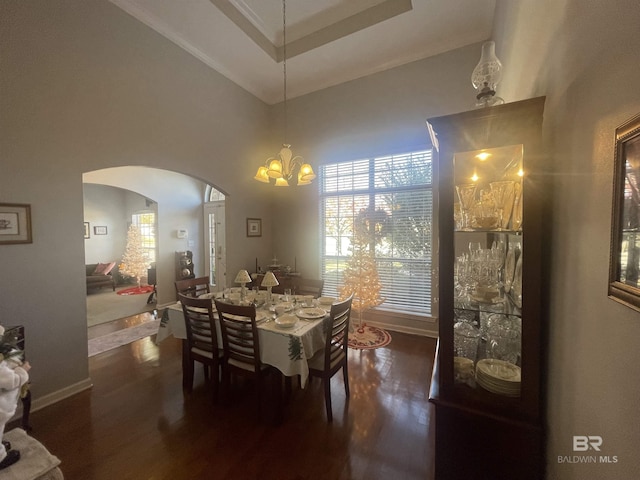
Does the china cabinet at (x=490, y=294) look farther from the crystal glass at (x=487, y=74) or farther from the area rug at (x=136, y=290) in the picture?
the area rug at (x=136, y=290)

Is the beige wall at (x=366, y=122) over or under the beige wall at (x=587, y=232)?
over

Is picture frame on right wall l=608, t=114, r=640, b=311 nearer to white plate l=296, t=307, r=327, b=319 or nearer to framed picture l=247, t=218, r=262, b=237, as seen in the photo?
white plate l=296, t=307, r=327, b=319

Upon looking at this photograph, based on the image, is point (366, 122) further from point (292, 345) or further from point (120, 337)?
point (120, 337)

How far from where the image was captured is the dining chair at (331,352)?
2141 millimetres

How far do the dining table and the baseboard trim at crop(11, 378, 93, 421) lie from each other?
2.79 feet

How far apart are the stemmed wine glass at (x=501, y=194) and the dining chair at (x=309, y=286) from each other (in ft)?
7.30

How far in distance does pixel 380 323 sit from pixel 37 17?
5276 millimetres

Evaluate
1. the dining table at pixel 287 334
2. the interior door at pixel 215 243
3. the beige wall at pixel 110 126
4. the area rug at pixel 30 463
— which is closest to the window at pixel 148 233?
the interior door at pixel 215 243

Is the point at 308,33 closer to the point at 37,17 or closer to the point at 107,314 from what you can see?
the point at 37,17

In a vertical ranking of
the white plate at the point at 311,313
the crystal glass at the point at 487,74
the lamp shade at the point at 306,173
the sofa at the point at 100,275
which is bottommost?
the sofa at the point at 100,275

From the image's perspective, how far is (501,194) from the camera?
1.48 metres

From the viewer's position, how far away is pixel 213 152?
13.3 ft

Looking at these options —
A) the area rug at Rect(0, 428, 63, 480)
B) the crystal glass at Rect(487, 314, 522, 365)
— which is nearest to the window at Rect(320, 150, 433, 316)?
the crystal glass at Rect(487, 314, 522, 365)

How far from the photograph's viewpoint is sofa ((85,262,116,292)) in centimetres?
683
